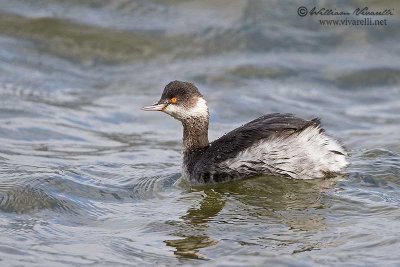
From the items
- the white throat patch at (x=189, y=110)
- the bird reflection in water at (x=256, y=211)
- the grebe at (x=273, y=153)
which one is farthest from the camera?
the white throat patch at (x=189, y=110)

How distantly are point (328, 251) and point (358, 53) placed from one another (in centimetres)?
699

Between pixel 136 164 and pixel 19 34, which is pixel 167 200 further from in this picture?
pixel 19 34

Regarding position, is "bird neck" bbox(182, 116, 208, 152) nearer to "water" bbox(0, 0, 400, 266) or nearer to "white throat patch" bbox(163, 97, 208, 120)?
"white throat patch" bbox(163, 97, 208, 120)

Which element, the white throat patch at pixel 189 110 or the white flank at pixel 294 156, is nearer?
the white flank at pixel 294 156

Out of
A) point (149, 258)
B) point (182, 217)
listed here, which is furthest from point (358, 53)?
point (149, 258)

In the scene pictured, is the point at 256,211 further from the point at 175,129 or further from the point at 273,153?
the point at 175,129

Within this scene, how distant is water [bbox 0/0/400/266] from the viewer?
240 inches

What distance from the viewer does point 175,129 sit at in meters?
10.3

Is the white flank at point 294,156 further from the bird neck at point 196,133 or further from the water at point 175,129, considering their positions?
the bird neck at point 196,133

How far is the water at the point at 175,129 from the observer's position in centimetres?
611

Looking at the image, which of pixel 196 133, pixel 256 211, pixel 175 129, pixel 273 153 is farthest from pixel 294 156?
pixel 175 129

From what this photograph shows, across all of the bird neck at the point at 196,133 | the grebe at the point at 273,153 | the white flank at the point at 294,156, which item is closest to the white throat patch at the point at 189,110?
the bird neck at the point at 196,133

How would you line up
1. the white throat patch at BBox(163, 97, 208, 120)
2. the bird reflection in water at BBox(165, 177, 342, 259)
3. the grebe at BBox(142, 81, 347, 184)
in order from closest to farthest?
the bird reflection in water at BBox(165, 177, 342, 259), the grebe at BBox(142, 81, 347, 184), the white throat patch at BBox(163, 97, 208, 120)

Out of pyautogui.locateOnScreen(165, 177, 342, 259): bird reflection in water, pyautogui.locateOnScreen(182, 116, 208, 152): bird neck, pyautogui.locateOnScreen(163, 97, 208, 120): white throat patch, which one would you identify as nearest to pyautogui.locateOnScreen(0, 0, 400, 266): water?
pyautogui.locateOnScreen(165, 177, 342, 259): bird reflection in water
